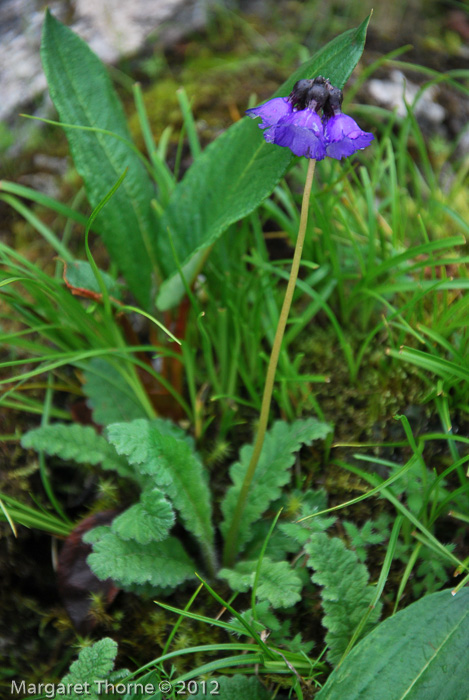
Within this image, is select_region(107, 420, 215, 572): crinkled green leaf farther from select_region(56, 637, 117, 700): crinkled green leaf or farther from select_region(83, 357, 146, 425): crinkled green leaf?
select_region(56, 637, 117, 700): crinkled green leaf

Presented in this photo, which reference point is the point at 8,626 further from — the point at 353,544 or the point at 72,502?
the point at 353,544

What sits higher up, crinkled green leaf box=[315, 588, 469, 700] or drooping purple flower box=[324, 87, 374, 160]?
drooping purple flower box=[324, 87, 374, 160]

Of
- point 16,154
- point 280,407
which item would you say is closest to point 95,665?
point 280,407

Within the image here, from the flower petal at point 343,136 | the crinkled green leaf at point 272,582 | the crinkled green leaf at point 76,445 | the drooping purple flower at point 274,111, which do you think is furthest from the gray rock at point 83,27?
the crinkled green leaf at point 272,582

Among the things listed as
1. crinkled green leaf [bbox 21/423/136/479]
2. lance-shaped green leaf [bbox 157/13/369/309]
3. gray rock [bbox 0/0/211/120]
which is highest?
gray rock [bbox 0/0/211/120]

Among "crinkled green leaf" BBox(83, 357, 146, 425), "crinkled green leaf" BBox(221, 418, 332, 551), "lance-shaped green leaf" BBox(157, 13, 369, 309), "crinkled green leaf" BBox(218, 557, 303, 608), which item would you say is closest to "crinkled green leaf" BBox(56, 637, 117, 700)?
"crinkled green leaf" BBox(218, 557, 303, 608)

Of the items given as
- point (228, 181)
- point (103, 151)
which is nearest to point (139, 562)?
point (228, 181)

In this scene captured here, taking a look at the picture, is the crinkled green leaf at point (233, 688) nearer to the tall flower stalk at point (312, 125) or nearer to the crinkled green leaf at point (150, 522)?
the crinkled green leaf at point (150, 522)
